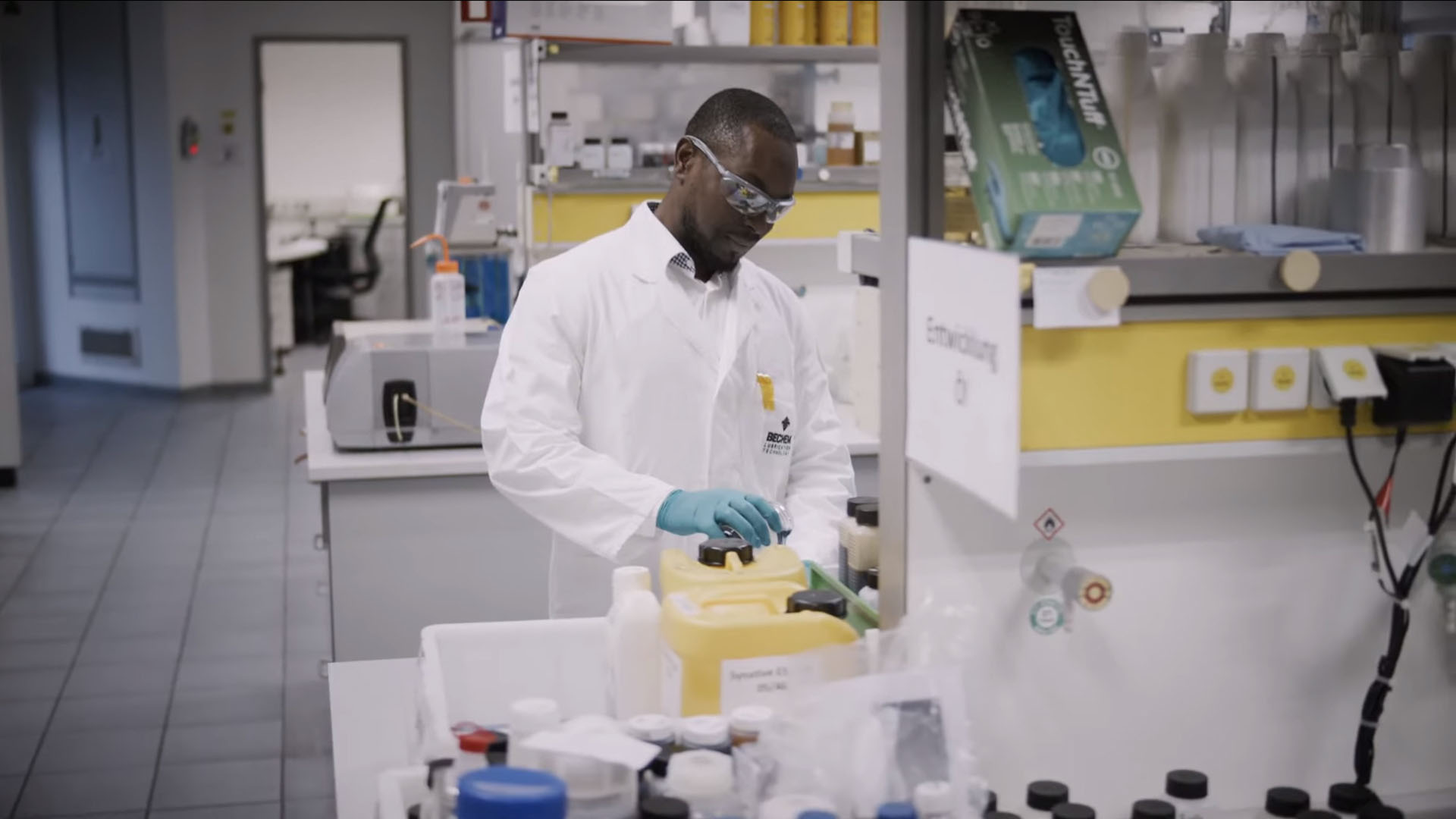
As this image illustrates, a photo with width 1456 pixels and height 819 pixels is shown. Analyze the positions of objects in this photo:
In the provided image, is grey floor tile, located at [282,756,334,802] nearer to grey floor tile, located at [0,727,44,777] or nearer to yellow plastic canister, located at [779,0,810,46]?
grey floor tile, located at [0,727,44,777]

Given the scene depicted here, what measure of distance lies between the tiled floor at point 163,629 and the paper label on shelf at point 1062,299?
2.60 meters

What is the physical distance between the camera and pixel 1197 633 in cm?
179

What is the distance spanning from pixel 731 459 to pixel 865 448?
4.47 feet

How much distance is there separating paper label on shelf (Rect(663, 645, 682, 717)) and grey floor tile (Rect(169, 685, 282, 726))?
292 cm

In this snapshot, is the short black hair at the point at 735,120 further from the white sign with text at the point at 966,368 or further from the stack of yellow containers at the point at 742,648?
the stack of yellow containers at the point at 742,648

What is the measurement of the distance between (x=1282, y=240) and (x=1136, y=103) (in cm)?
24

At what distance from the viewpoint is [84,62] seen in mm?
9750

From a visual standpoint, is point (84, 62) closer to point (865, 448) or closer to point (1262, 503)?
point (865, 448)

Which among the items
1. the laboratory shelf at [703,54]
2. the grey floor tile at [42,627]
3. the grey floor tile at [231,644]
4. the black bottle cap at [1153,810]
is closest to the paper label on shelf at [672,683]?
the black bottle cap at [1153,810]

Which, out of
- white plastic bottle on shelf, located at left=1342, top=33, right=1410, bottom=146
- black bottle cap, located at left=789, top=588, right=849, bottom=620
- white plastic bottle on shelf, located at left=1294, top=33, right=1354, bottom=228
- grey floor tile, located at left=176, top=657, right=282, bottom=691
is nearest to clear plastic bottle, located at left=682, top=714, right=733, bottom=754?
black bottle cap, located at left=789, top=588, right=849, bottom=620

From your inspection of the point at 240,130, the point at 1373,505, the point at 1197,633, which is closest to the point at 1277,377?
the point at 1373,505

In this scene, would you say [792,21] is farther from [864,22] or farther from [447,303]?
[447,303]

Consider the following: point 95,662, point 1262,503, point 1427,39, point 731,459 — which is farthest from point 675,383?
point 95,662

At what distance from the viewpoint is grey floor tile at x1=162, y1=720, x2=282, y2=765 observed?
4074 millimetres
